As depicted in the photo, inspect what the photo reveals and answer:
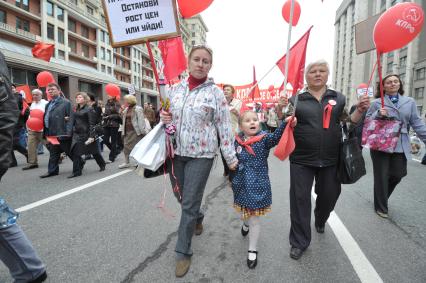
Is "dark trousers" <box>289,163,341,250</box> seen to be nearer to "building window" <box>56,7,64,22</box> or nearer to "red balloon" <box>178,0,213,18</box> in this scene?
"red balloon" <box>178,0,213,18</box>

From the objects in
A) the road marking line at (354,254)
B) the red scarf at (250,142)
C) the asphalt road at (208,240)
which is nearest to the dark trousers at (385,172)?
the asphalt road at (208,240)

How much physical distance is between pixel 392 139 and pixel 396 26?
137cm

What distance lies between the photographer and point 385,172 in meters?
3.63

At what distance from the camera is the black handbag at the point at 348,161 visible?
2.67 meters

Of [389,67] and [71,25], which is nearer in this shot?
[71,25]

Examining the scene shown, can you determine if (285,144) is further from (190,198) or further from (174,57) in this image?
(174,57)

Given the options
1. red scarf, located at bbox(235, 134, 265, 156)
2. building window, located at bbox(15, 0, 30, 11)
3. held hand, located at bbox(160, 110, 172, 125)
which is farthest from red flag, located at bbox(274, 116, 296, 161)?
building window, located at bbox(15, 0, 30, 11)

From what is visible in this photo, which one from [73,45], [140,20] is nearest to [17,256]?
[140,20]

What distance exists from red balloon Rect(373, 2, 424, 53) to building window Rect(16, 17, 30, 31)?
36.2m

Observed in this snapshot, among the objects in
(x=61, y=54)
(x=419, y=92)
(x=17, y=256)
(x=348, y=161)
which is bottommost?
(x=17, y=256)

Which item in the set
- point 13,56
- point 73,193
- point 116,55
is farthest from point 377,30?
point 116,55

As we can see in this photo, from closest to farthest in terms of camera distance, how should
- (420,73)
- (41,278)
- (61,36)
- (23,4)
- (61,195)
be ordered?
1. (41,278)
2. (61,195)
3. (23,4)
4. (420,73)
5. (61,36)

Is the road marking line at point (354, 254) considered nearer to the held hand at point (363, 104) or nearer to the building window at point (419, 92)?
the held hand at point (363, 104)

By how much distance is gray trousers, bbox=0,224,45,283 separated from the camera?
187 centimetres
